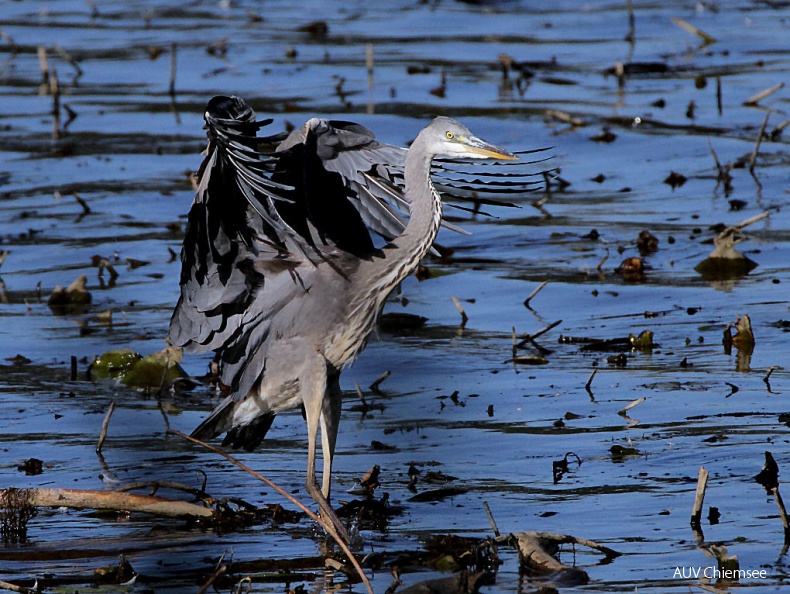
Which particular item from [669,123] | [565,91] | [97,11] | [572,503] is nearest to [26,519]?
[572,503]

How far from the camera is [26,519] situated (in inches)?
218

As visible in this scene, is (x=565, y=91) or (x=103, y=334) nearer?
A: (x=103, y=334)

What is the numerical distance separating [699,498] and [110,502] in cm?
238

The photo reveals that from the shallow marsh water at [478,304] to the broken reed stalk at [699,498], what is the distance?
2.4 inches

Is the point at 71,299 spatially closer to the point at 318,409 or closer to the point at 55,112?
the point at 318,409

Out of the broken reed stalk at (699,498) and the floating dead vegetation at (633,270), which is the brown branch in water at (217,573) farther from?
the floating dead vegetation at (633,270)

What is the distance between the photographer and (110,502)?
5551 mm

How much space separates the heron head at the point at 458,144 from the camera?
6051mm

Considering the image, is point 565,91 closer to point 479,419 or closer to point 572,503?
point 479,419

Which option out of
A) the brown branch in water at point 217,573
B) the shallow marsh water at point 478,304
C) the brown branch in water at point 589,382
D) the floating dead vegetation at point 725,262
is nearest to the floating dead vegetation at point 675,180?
the shallow marsh water at point 478,304

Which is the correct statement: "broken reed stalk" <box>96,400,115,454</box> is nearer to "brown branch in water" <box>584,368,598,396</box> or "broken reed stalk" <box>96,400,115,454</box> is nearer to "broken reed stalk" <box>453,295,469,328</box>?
"brown branch in water" <box>584,368,598,396</box>

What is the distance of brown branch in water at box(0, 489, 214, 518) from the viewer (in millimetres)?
5523

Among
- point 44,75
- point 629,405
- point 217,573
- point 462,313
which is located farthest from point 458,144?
point 44,75

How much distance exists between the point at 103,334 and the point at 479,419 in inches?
116
